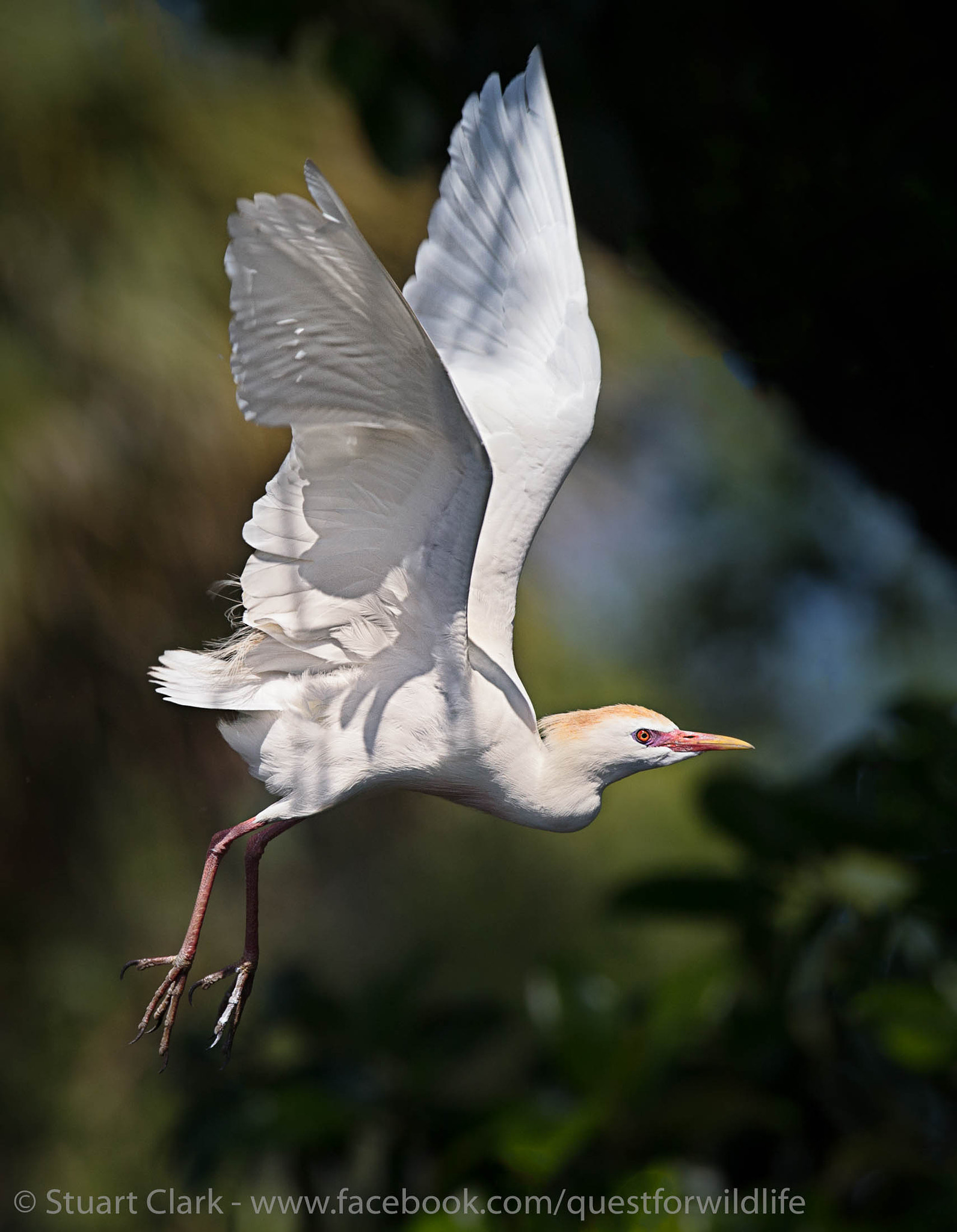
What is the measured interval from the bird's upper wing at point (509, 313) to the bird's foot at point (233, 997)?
1.75ft

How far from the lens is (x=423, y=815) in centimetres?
483

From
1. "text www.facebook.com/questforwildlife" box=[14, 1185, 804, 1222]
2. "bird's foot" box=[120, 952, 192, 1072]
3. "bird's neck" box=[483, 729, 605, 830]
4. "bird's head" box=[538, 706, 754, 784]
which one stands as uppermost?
"bird's head" box=[538, 706, 754, 784]

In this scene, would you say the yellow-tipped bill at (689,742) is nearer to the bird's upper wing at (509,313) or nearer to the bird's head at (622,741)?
the bird's head at (622,741)

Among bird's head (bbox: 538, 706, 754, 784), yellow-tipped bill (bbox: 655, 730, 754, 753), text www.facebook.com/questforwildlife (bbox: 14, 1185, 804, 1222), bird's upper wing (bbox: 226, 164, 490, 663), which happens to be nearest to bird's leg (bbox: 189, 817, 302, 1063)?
bird's upper wing (bbox: 226, 164, 490, 663)

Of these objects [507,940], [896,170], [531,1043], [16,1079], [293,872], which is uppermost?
[896,170]

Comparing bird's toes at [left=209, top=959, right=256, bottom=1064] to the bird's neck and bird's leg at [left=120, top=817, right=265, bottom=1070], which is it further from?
the bird's neck

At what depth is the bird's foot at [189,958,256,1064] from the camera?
5.12 feet

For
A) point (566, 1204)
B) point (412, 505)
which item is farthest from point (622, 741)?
point (566, 1204)

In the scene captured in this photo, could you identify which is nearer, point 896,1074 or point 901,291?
point 896,1074

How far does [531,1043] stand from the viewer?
294 centimetres

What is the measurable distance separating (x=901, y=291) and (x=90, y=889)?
3298 millimetres

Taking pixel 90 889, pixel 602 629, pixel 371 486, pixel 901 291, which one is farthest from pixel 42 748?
pixel 602 629

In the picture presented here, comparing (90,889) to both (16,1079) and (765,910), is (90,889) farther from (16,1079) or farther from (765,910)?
(765,910)

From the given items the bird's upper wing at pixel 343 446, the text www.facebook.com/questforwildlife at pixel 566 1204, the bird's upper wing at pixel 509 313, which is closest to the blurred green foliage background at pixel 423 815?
the text www.facebook.com/questforwildlife at pixel 566 1204
